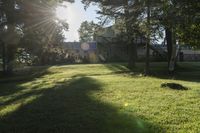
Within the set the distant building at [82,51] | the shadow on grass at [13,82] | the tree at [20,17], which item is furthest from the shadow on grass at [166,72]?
the distant building at [82,51]

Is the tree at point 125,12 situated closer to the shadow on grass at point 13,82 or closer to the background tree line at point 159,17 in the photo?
the background tree line at point 159,17

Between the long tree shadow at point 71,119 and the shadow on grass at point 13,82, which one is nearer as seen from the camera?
the long tree shadow at point 71,119

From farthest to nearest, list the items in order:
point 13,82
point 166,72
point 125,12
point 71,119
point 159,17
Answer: point 166,72, point 125,12, point 13,82, point 159,17, point 71,119

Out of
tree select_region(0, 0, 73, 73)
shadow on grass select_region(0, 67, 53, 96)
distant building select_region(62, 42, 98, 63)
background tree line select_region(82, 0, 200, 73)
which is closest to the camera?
background tree line select_region(82, 0, 200, 73)

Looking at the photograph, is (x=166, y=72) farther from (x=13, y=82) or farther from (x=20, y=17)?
(x=20, y=17)

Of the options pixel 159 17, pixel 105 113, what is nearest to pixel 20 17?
pixel 159 17

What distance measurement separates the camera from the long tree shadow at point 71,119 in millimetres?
7988

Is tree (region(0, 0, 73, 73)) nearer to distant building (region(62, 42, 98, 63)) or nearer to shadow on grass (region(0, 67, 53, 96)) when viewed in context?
shadow on grass (region(0, 67, 53, 96))

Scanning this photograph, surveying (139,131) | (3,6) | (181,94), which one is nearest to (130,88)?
(181,94)

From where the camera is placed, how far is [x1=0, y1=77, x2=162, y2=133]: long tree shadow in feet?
26.2

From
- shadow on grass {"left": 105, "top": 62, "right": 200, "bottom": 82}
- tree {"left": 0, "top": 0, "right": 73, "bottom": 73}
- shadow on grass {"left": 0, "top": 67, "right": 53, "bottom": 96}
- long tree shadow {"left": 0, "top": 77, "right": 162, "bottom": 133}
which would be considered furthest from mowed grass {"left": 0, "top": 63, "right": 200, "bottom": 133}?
tree {"left": 0, "top": 0, "right": 73, "bottom": 73}

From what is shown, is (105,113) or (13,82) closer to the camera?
(105,113)

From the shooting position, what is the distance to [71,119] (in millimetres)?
8750

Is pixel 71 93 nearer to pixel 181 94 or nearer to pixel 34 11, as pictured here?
pixel 181 94
